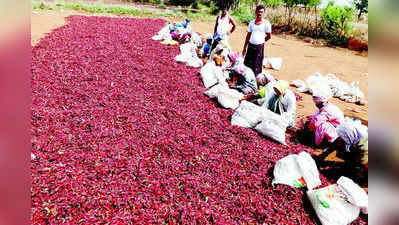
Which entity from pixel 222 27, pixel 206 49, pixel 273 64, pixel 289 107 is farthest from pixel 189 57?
pixel 289 107

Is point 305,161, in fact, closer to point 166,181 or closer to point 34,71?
point 166,181

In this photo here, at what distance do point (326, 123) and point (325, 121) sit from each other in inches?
1.9

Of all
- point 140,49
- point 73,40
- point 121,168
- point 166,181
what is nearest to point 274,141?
Result: point 166,181

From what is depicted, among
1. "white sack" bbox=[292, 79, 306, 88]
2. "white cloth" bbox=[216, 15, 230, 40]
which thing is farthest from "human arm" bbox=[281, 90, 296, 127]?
"white cloth" bbox=[216, 15, 230, 40]

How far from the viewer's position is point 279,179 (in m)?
Answer: 2.49

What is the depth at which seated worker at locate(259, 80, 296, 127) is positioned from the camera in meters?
3.70

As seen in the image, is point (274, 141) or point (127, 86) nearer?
point (274, 141)

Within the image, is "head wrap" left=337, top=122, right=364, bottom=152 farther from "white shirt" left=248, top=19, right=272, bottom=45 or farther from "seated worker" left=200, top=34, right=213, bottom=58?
"seated worker" left=200, top=34, right=213, bottom=58

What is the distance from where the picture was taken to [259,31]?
4738 millimetres

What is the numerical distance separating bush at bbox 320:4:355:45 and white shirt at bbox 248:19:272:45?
998 cm

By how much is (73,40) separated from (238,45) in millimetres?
6150

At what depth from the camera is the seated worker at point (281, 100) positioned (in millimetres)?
3695

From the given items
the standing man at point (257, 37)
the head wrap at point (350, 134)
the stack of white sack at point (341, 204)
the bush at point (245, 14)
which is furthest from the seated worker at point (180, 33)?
the bush at point (245, 14)
